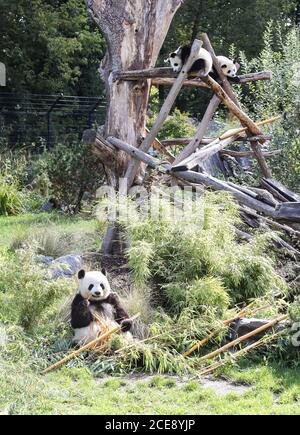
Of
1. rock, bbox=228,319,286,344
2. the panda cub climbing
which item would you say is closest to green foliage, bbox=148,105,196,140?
the panda cub climbing

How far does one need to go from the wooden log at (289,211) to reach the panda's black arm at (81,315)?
2.17 metres

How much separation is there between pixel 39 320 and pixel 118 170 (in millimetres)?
3226

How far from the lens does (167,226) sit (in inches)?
301

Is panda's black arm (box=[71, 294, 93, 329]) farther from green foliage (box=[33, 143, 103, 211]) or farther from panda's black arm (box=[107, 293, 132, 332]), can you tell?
green foliage (box=[33, 143, 103, 211])

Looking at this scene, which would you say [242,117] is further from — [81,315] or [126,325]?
[81,315]

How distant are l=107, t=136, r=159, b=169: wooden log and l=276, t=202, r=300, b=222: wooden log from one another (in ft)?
6.25

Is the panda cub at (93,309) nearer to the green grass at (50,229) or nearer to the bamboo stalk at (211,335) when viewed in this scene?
the bamboo stalk at (211,335)

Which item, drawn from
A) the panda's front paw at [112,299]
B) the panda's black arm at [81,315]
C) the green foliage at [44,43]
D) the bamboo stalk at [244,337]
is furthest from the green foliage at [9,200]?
the green foliage at [44,43]

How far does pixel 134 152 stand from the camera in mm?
9172

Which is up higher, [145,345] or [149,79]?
[149,79]

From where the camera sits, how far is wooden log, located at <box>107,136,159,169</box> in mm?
8943

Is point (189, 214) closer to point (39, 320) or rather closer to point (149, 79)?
point (39, 320)

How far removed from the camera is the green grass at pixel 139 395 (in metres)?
5.28
